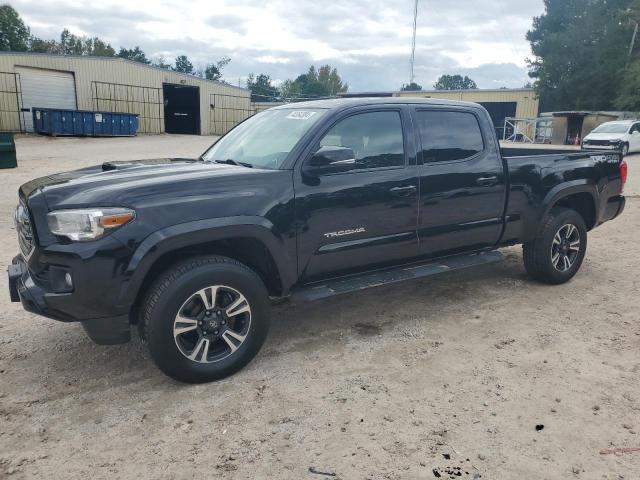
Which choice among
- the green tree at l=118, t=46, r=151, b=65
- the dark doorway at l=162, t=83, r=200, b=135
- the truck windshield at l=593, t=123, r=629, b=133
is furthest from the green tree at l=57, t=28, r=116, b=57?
the truck windshield at l=593, t=123, r=629, b=133

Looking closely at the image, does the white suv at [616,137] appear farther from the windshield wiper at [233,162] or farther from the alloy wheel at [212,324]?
the alloy wheel at [212,324]

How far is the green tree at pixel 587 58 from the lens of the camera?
141 feet

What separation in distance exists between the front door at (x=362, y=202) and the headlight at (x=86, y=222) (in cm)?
120

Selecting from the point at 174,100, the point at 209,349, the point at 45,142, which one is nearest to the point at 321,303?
the point at 209,349

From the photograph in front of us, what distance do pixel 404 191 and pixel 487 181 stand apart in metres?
0.99

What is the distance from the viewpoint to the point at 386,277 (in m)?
4.05

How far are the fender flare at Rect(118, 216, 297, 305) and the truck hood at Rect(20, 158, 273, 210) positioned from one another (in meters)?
0.24

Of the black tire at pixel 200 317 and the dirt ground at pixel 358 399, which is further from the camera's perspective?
the black tire at pixel 200 317

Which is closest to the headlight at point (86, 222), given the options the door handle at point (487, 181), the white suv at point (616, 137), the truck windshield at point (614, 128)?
the door handle at point (487, 181)

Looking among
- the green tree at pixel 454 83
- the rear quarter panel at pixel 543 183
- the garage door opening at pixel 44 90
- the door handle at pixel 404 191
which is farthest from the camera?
the green tree at pixel 454 83

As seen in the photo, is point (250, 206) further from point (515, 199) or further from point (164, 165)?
point (515, 199)

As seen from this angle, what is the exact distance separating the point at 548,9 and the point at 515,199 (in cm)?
5686

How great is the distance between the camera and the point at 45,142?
24.0 meters

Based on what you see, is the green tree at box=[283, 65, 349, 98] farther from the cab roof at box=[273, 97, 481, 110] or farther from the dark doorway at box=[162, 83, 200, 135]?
the cab roof at box=[273, 97, 481, 110]
